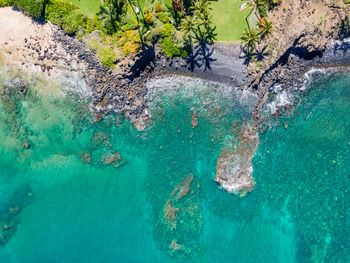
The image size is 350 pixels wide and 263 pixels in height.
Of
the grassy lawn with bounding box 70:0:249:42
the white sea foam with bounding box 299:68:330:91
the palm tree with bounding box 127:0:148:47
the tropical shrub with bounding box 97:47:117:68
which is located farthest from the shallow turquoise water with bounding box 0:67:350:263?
the palm tree with bounding box 127:0:148:47

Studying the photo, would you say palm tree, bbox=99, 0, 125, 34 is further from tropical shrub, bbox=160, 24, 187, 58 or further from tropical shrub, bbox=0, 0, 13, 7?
tropical shrub, bbox=0, 0, 13, 7

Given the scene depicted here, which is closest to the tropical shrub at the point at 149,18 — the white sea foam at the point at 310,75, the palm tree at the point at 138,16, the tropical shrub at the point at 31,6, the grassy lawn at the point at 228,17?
the palm tree at the point at 138,16

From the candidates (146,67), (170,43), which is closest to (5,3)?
(146,67)

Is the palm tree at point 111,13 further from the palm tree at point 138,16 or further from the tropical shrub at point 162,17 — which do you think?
the tropical shrub at point 162,17

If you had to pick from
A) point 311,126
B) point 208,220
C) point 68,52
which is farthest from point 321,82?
point 68,52

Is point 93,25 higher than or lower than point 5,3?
lower

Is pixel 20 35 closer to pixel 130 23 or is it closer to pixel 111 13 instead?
pixel 111 13
